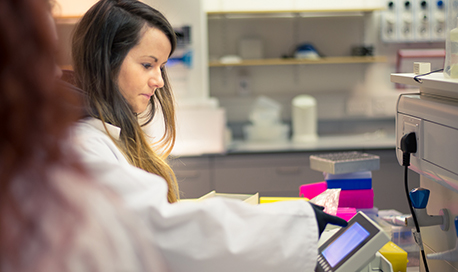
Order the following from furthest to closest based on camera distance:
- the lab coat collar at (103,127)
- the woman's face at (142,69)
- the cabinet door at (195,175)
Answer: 1. the cabinet door at (195,175)
2. the woman's face at (142,69)
3. the lab coat collar at (103,127)

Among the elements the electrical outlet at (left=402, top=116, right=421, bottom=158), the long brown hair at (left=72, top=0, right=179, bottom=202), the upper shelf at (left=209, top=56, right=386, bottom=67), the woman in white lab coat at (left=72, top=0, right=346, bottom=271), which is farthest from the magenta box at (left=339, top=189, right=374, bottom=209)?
the upper shelf at (left=209, top=56, right=386, bottom=67)

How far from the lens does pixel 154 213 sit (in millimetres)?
687

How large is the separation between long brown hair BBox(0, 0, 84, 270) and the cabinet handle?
90.4 inches

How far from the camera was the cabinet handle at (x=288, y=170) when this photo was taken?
2646 mm

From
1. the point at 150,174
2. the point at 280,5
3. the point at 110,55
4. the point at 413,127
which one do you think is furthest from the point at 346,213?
the point at 280,5

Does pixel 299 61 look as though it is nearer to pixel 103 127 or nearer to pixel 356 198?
pixel 356 198

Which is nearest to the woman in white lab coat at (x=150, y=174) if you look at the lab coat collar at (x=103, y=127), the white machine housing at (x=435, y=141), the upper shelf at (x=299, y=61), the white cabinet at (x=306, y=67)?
the lab coat collar at (x=103, y=127)

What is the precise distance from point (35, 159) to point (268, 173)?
2300 mm

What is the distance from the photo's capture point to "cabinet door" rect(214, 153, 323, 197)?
2.63 metres

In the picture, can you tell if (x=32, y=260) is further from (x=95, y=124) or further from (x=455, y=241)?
(x=455, y=241)

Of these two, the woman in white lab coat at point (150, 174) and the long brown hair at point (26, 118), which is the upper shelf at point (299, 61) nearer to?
the woman in white lab coat at point (150, 174)

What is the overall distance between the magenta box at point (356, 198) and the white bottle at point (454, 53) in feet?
1.74

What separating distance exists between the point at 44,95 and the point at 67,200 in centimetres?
11

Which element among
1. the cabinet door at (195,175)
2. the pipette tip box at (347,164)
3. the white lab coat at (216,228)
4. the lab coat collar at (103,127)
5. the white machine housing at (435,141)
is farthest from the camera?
the cabinet door at (195,175)
